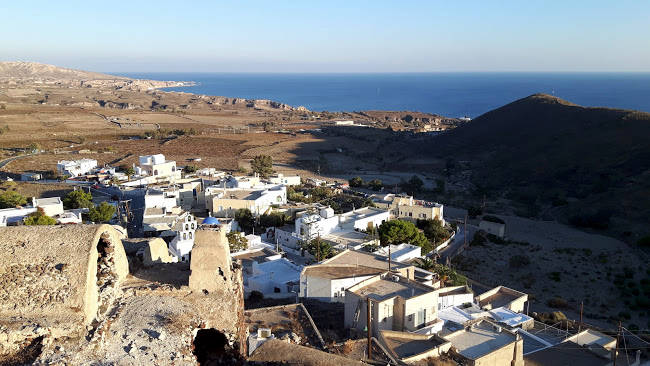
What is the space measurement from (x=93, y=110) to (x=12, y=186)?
248 ft

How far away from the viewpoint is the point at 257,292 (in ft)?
58.5

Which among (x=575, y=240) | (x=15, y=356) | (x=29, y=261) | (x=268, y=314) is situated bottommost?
(x=575, y=240)

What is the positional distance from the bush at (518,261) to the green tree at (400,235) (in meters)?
4.23

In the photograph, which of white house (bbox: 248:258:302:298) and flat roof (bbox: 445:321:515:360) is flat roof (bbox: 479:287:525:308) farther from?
white house (bbox: 248:258:302:298)

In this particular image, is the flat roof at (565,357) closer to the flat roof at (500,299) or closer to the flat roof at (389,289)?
the flat roof at (389,289)

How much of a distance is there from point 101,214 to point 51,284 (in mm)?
19544

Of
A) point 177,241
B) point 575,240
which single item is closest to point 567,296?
point 575,240

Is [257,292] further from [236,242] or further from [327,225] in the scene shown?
[327,225]

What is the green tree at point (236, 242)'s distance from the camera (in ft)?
74.1

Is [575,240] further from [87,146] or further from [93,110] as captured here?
[93,110]

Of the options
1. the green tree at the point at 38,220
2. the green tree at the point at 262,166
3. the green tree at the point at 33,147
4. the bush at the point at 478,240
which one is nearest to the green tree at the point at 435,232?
the bush at the point at 478,240

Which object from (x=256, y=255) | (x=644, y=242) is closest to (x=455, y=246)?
(x=644, y=242)

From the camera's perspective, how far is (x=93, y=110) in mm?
104750

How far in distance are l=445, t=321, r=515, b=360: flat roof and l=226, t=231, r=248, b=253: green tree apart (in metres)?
11.3
